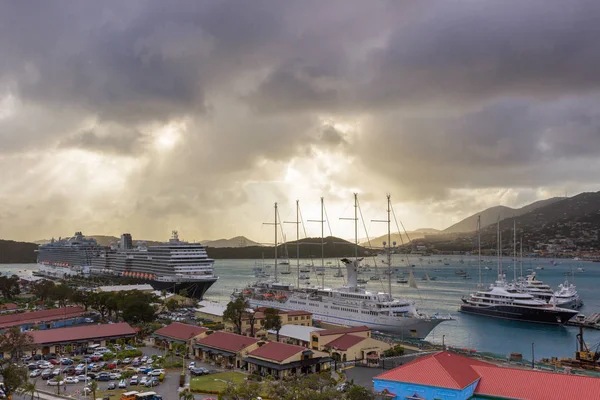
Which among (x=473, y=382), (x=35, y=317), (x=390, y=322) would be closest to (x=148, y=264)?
(x=35, y=317)

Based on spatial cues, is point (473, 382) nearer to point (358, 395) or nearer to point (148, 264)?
point (358, 395)

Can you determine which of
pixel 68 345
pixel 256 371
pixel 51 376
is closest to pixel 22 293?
pixel 68 345

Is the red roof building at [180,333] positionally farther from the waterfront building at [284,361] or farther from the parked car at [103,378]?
the parked car at [103,378]

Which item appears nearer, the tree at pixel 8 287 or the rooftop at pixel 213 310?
the rooftop at pixel 213 310

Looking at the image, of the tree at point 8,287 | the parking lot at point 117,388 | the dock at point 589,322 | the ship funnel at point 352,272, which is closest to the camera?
the parking lot at point 117,388

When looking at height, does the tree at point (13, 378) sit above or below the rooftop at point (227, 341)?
above

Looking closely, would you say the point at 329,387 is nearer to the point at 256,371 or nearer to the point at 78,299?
the point at 256,371

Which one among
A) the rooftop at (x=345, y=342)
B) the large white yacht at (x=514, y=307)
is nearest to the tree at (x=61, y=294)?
the rooftop at (x=345, y=342)

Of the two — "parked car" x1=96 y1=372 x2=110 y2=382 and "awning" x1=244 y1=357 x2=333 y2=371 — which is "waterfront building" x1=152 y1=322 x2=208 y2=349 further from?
"parked car" x1=96 y1=372 x2=110 y2=382
